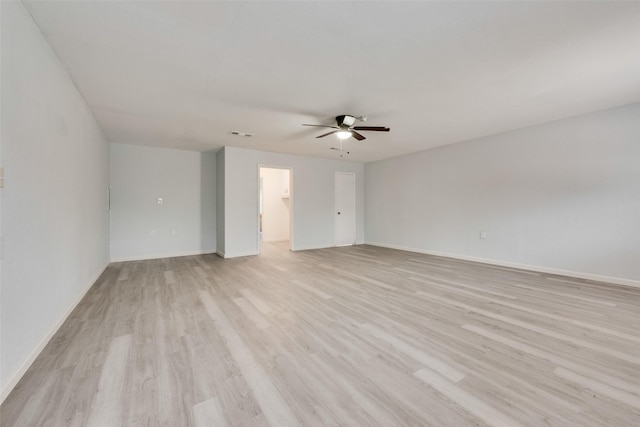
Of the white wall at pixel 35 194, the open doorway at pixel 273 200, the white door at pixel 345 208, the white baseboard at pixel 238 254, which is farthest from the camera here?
the open doorway at pixel 273 200

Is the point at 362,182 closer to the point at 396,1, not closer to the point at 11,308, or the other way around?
the point at 396,1

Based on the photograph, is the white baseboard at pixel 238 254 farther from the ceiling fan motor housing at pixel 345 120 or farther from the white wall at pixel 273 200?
the ceiling fan motor housing at pixel 345 120

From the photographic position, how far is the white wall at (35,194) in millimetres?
1468

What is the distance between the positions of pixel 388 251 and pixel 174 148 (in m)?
5.42

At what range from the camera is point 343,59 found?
2.29m

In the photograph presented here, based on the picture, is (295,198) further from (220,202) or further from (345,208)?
(220,202)

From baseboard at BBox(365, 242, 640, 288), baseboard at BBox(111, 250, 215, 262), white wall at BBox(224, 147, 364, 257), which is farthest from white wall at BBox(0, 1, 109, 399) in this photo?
baseboard at BBox(365, 242, 640, 288)

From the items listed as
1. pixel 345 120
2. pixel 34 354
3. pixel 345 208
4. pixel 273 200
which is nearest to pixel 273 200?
pixel 273 200

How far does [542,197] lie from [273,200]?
256 inches

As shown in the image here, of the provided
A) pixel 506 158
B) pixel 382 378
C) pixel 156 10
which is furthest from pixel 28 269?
pixel 506 158

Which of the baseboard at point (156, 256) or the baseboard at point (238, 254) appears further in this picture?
the baseboard at point (238, 254)

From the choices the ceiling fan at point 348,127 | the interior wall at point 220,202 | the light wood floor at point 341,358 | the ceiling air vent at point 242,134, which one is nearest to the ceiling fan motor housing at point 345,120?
the ceiling fan at point 348,127

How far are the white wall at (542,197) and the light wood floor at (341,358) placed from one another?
0.69 metres

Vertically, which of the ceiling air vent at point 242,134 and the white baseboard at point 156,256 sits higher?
the ceiling air vent at point 242,134
